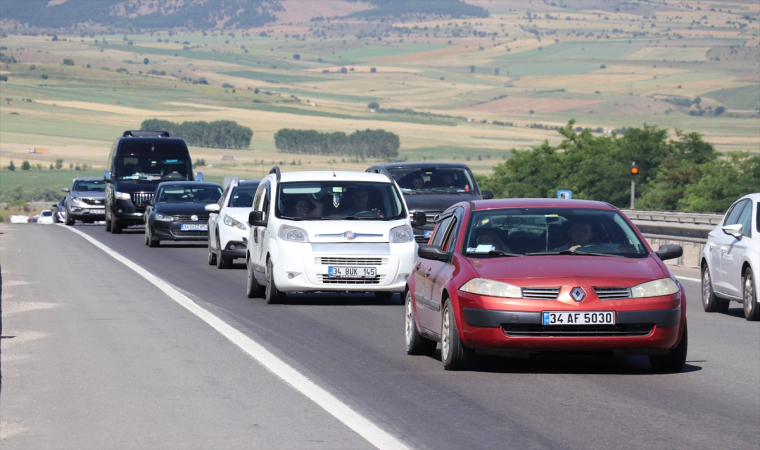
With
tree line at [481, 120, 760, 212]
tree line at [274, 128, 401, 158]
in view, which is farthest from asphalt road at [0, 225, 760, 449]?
tree line at [274, 128, 401, 158]

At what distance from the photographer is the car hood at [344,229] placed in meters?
15.2

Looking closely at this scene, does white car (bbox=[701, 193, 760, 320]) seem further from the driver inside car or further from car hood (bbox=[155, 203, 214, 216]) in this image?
car hood (bbox=[155, 203, 214, 216])

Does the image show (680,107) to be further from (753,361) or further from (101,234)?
(753,361)

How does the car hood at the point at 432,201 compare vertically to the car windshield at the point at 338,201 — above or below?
below

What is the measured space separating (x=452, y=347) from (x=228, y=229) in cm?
1298

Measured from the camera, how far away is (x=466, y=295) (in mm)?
9352

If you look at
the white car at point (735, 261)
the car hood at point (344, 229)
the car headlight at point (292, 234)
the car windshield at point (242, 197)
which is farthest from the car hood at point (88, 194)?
the white car at point (735, 261)

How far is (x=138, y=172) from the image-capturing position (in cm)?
3669

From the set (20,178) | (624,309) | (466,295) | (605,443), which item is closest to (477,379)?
(466,295)

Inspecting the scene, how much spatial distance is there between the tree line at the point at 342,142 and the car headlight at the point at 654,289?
14717cm

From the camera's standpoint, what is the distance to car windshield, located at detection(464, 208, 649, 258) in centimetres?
992

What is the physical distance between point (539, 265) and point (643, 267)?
32.1 inches

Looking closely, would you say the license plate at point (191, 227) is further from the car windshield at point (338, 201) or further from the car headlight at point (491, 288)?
the car headlight at point (491, 288)

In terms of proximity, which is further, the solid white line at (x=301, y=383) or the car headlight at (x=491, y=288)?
the car headlight at (x=491, y=288)
